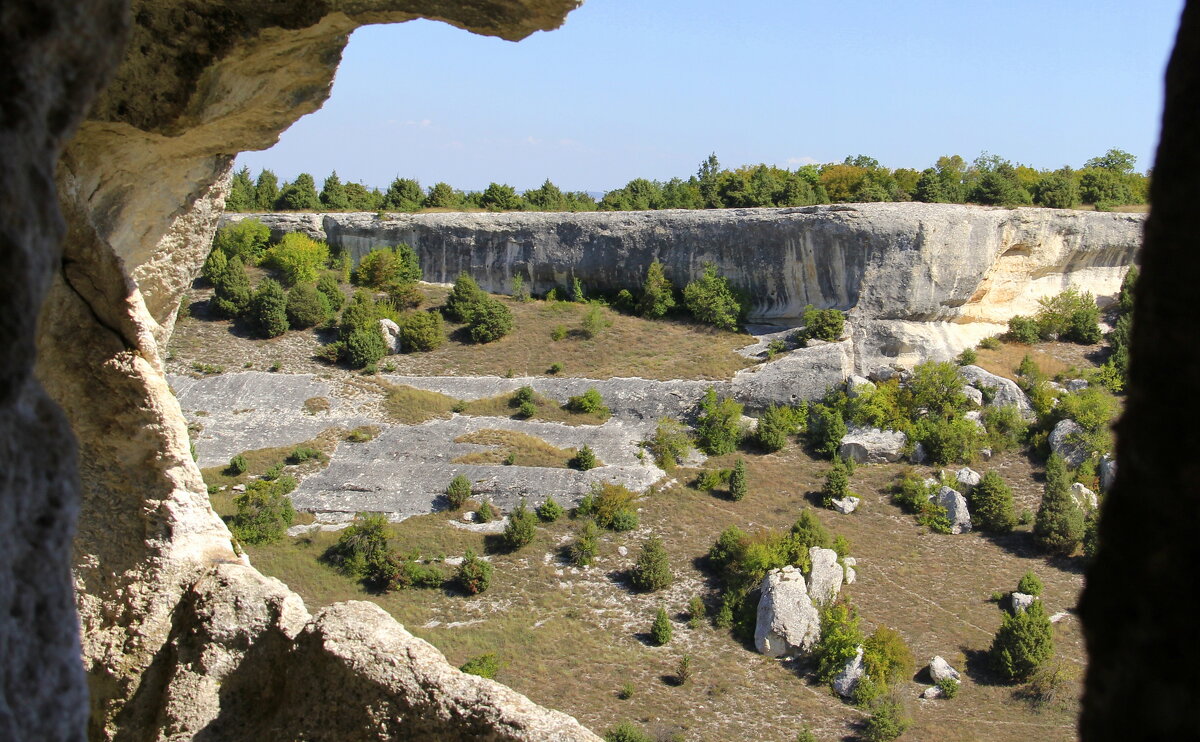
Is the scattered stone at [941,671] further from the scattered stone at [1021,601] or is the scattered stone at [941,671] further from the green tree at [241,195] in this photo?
the green tree at [241,195]

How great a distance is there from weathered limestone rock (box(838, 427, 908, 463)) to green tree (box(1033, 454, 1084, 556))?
4.83m

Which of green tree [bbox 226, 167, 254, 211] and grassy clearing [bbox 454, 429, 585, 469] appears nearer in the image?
grassy clearing [bbox 454, 429, 585, 469]

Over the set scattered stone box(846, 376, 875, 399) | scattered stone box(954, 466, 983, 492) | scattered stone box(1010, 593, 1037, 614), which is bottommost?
scattered stone box(1010, 593, 1037, 614)

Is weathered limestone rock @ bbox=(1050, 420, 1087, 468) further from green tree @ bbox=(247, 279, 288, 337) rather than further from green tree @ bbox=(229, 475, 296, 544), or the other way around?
green tree @ bbox=(247, 279, 288, 337)

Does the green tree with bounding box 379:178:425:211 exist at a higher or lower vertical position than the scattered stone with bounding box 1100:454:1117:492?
higher

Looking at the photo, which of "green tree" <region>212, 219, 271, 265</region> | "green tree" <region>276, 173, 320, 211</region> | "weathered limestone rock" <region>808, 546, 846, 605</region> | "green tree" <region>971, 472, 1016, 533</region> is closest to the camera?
"weathered limestone rock" <region>808, 546, 846, 605</region>

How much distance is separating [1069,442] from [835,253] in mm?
9335

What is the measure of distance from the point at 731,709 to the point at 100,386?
39.6 ft

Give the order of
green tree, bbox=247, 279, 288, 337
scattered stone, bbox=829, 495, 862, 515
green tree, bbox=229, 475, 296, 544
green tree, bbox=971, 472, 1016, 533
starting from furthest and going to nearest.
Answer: green tree, bbox=247, 279, 288, 337 → scattered stone, bbox=829, 495, 862, 515 → green tree, bbox=971, 472, 1016, 533 → green tree, bbox=229, 475, 296, 544

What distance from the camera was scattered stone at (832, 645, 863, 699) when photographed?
15922mm

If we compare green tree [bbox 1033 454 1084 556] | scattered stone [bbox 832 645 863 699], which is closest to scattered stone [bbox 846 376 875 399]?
green tree [bbox 1033 454 1084 556]

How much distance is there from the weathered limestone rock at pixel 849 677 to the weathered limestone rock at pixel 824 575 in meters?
2.15

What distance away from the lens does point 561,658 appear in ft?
54.8

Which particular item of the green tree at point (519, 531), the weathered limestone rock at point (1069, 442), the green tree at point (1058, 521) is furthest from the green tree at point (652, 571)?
the weathered limestone rock at point (1069, 442)
